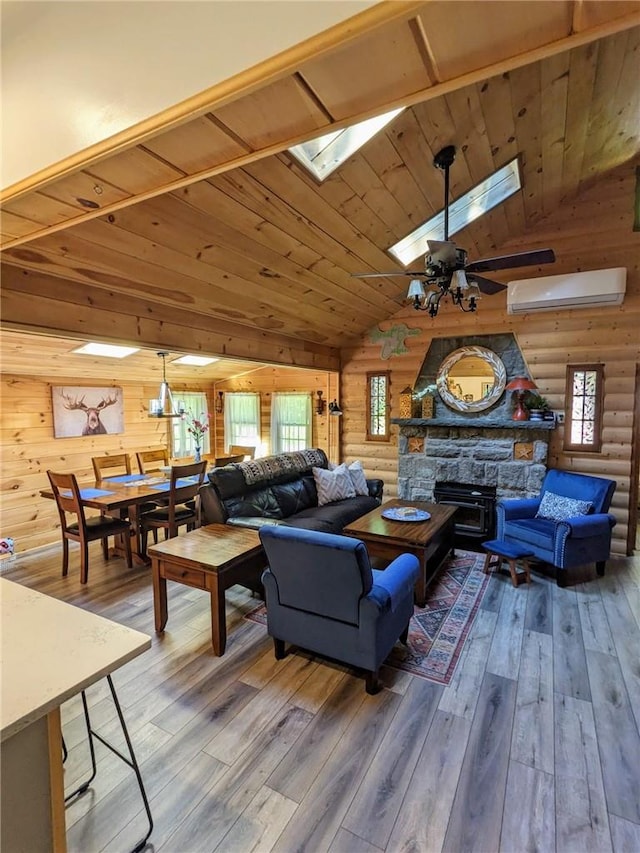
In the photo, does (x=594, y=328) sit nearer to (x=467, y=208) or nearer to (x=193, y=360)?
(x=467, y=208)

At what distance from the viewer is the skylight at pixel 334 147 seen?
2.32m

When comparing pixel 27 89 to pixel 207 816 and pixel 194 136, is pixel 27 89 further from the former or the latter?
pixel 207 816

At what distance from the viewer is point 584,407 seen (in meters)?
4.49

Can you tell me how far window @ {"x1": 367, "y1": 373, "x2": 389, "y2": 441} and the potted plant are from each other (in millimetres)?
1815

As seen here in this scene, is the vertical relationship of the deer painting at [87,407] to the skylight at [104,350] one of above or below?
below

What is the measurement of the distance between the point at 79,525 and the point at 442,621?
3.29 metres

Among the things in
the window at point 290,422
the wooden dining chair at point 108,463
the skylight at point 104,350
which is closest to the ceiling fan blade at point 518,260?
the skylight at point 104,350

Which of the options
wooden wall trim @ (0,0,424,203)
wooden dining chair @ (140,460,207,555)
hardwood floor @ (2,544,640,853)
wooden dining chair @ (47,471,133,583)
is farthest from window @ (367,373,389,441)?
wooden wall trim @ (0,0,424,203)

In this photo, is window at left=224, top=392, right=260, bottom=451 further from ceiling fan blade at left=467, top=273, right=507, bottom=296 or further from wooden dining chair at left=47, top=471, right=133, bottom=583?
ceiling fan blade at left=467, top=273, right=507, bottom=296

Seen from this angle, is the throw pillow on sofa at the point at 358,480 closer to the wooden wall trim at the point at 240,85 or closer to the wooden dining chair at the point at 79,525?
the wooden dining chair at the point at 79,525

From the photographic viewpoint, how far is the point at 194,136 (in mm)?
1185

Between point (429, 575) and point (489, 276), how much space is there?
11.6ft

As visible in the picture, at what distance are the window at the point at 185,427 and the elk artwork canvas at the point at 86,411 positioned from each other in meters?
1.03

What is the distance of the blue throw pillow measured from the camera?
12.6 ft
